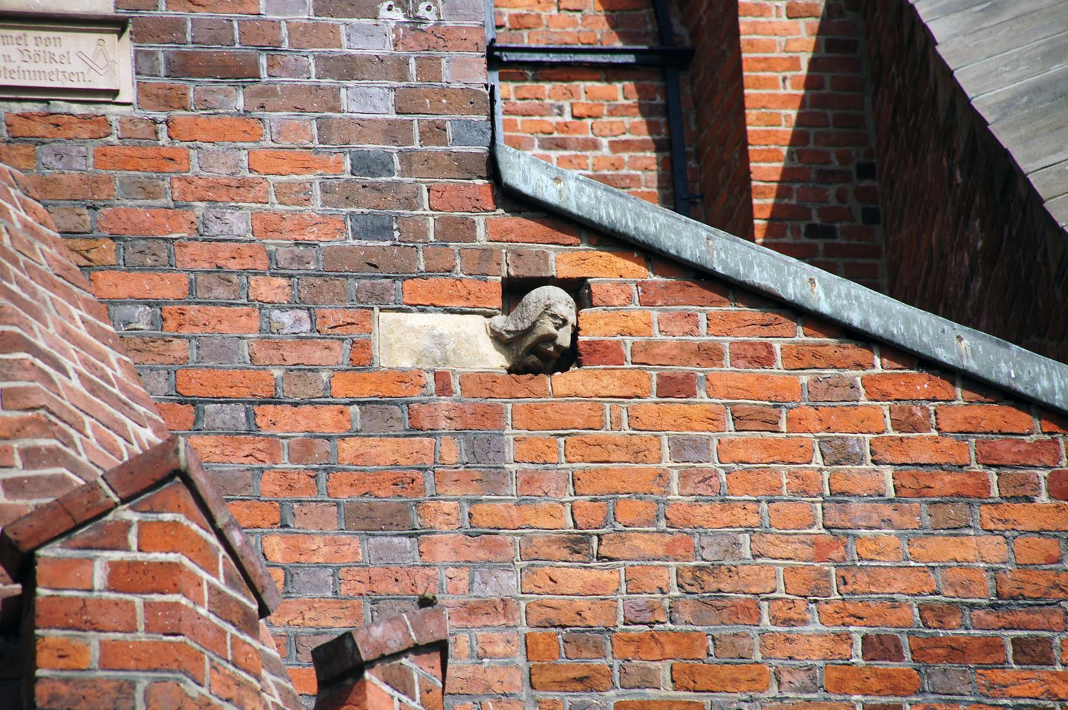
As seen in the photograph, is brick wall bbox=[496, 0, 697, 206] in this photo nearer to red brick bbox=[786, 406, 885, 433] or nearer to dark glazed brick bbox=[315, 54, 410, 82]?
dark glazed brick bbox=[315, 54, 410, 82]

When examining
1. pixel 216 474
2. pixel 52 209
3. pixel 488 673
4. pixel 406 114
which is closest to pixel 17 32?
pixel 52 209

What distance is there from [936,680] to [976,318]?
1.86 metres

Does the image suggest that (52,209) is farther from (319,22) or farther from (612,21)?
(612,21)

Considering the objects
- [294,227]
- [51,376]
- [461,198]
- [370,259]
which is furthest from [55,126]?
[461,198]

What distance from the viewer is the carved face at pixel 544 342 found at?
407 centimetres

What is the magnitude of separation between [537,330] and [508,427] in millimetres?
319

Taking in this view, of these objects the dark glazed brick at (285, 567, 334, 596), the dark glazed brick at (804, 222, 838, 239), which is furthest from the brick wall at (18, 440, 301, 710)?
the dark glazed brick at (804, 222, 838, 239)

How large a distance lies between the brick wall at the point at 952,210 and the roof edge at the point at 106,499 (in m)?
3.07

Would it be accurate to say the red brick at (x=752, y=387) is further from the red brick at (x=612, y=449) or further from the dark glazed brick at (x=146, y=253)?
the dark glazed brick at (x=146, y=253)

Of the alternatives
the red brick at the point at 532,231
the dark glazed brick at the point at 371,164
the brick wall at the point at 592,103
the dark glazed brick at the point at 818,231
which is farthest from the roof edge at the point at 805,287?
the brick wall at the point at 592,103

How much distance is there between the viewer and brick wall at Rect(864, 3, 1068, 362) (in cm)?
465

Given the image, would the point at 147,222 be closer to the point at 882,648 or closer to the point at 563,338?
the point at 563,338

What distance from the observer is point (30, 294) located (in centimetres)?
357

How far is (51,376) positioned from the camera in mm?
3320
